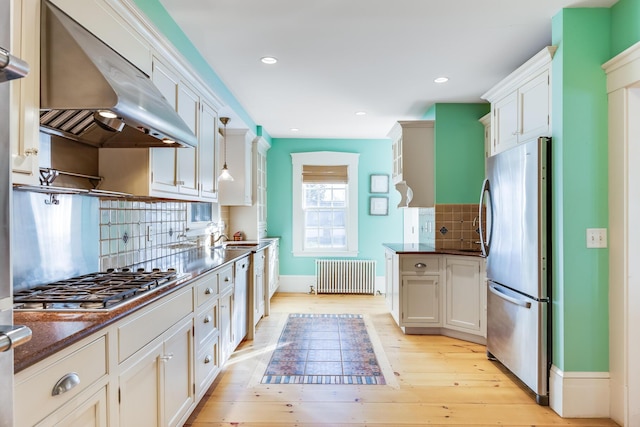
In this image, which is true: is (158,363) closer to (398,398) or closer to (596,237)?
(398,398)

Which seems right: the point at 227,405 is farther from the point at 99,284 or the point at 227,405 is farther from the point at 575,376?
the point at 575,376

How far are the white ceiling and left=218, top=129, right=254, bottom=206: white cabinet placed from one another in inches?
21.3

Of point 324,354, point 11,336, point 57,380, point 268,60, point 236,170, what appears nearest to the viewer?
point 11,336

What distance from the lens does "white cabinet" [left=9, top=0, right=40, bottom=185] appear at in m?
1.24

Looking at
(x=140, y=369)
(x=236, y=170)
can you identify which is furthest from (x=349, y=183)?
(x=140, y=369)

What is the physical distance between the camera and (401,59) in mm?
3076

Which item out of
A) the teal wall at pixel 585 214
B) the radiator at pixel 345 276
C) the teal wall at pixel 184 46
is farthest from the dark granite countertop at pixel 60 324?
the radiator at pixel 345 276

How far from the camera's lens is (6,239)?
698 mm

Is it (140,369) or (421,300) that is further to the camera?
(421,300)

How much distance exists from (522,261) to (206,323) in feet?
7.13

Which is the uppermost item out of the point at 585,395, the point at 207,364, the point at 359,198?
the point at 359,198

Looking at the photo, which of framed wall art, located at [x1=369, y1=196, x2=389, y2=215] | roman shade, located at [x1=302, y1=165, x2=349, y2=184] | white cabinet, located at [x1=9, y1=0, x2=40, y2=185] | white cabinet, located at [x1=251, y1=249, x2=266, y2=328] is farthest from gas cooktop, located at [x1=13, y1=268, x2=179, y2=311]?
framed wall art, located at [x1=369, y1=196, x2=389, y2=215]

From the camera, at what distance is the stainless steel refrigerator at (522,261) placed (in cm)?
244

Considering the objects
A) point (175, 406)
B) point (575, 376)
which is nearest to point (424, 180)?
point (575, 376)
